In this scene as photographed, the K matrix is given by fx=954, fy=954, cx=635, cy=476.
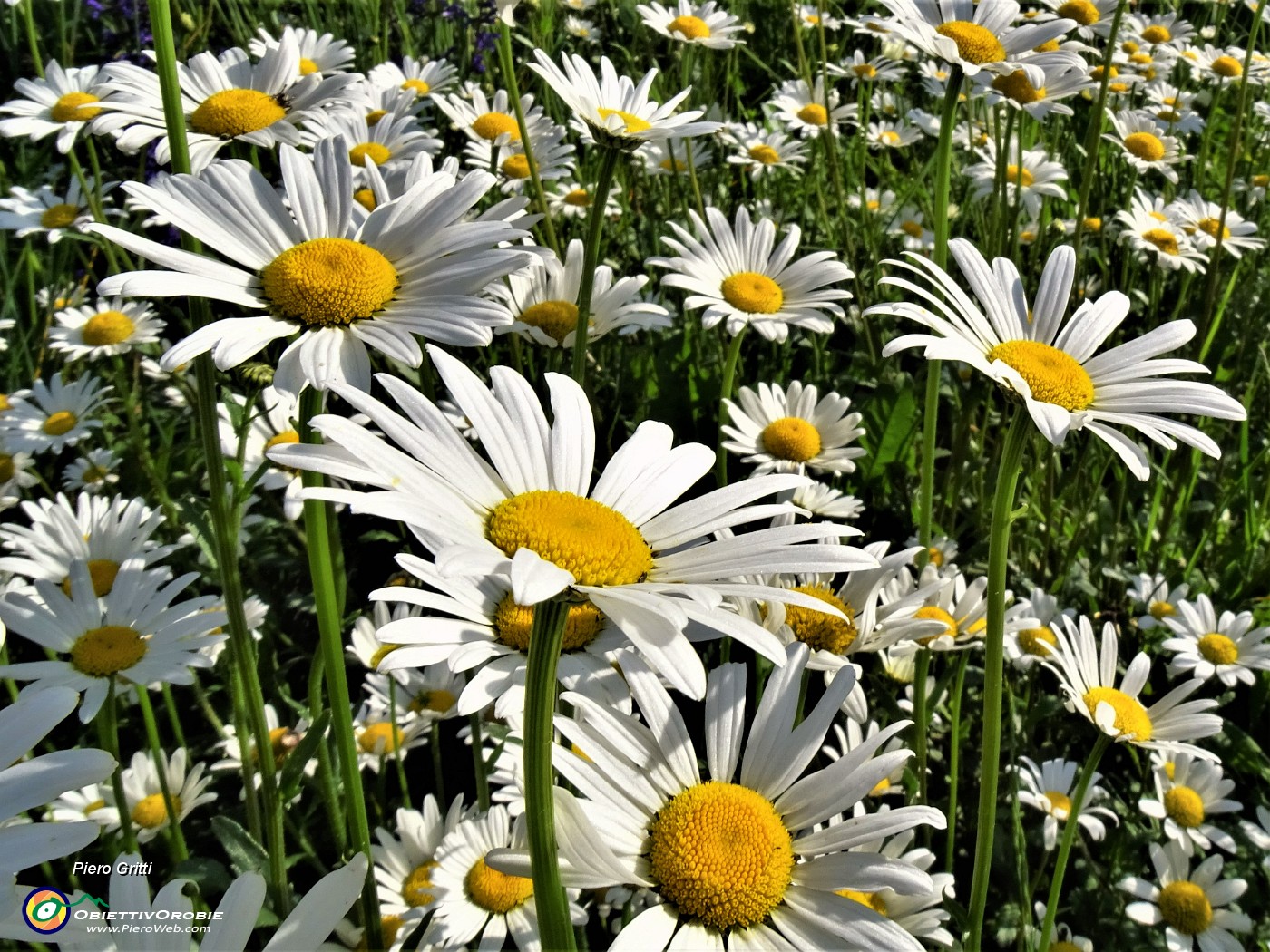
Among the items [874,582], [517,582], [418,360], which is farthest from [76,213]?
[517,582]

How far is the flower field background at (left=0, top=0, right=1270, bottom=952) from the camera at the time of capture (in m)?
0.96

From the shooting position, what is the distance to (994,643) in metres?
1.24

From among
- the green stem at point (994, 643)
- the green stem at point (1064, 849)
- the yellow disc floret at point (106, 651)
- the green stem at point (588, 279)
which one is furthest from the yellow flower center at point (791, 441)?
the yellow disc floret at point (106, 651)

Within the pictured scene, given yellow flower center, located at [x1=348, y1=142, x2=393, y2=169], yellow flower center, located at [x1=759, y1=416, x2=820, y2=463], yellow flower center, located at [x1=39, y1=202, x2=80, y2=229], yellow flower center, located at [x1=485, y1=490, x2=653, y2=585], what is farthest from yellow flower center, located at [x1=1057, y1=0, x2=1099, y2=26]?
yellow flower center, located at [x1=39, y1=202, x2=80, y2=229]

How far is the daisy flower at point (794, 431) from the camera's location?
8.73 feet

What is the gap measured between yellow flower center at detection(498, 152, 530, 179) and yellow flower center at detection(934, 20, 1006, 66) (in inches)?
66.8

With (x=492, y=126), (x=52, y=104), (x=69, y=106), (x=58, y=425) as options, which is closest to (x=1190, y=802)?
(x=492, y=126)

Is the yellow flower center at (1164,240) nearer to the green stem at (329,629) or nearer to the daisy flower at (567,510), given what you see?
the daisy flower at (567,510)

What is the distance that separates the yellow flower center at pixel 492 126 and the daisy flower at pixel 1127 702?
2539 mm

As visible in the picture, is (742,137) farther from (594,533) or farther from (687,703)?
(594,533)

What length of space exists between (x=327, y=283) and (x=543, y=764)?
0.76m

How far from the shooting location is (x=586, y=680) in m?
1.23

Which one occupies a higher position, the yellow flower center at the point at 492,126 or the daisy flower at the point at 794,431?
the yellow flower center at the point at 492,126

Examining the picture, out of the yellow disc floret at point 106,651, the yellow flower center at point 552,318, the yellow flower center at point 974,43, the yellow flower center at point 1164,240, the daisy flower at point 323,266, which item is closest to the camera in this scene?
the daisy flower at point 323,266
